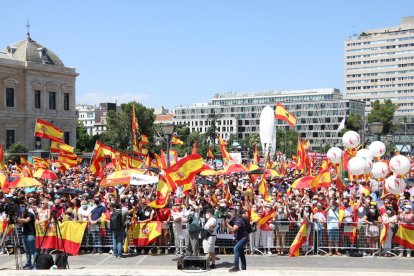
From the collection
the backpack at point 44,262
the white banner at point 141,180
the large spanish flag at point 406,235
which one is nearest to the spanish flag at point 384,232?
the large spanish flag at point 406,235

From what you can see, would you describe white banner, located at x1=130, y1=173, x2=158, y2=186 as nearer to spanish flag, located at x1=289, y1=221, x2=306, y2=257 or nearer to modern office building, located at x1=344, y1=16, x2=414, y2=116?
spanish flag, located at x1=289, y1=221, x2=306, y2=257

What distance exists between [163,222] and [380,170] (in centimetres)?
944

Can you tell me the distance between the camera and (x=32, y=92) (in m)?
79.2

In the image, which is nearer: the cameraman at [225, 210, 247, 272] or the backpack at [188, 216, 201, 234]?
the cameraman at [225, 210, 247, 272]

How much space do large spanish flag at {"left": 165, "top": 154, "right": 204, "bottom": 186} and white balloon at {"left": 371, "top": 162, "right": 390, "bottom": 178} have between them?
8.05m

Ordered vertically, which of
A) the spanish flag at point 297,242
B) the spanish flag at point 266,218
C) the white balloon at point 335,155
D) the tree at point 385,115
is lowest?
the spanish flag at point 297,242

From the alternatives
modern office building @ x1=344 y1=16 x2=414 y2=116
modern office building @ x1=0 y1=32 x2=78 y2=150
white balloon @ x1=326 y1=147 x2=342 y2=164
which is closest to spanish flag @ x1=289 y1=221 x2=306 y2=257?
white balloon @ x1=326 y1=147 x2=342 y2=164

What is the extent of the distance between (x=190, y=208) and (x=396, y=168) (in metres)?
7.55

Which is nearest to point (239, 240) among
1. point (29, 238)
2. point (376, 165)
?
point (29, 238)

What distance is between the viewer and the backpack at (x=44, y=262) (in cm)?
1349

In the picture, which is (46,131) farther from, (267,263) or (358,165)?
(267,263)

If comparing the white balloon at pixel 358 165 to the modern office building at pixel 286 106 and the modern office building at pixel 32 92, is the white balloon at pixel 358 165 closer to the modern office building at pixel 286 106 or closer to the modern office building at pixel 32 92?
the modern office building at pixel 32 92

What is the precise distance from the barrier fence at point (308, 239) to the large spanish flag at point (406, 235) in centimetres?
15

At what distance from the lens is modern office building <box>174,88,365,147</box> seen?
16912cm
